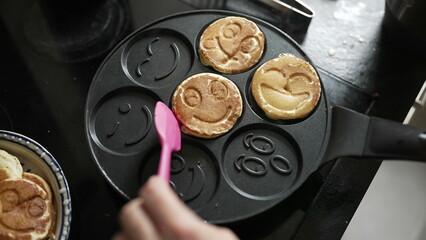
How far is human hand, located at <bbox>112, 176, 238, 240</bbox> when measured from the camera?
79 centimetres

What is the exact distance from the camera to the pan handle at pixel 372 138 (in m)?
1.08

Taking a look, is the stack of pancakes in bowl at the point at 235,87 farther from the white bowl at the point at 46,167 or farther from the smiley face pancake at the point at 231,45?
the white bowl at the point at 46,167

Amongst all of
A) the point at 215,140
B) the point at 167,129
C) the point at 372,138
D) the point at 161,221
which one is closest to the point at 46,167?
the point at 167,129

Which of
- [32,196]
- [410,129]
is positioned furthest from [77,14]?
[410,129]

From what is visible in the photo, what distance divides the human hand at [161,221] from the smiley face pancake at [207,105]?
492mm

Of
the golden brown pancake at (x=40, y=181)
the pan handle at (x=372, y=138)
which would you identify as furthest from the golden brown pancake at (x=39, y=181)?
the pan handle at (x=372, y=138)

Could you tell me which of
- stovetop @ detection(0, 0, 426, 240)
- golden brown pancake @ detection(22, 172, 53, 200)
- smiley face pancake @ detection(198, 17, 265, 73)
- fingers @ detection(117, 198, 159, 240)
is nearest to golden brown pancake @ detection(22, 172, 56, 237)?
golden brown pancake @ detection(22, 172, 53, 200)

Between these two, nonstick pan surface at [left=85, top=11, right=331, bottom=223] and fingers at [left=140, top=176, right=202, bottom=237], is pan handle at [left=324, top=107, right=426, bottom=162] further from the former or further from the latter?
fingers at [left=140, top=176, right=202, bottom=237]

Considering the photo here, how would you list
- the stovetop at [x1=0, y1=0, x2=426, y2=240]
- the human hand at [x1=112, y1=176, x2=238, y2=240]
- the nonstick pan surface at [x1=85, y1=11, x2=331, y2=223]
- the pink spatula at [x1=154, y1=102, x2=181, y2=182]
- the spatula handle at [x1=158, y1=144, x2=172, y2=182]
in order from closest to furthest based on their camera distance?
the human hand at [x1=112, y1=176, x2=238, y2=240] < the spatula handle at [x1=158, y1=144, x2=172, y2=182] < the pink spatula at [x1=154, y1=102, x2=181, y2=182] < the nonstick pan surface at [x1=85, y1=11, x2=331, y2=223] < the stovetop at [x1=0, y1=0, x2=426, y2=240]

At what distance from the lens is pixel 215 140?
1326 mm

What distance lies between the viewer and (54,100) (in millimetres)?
1691

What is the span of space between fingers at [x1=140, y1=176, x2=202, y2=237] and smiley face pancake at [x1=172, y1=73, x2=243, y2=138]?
0.50m

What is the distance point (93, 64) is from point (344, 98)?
3.34ft

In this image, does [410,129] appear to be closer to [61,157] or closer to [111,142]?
[111,142]
